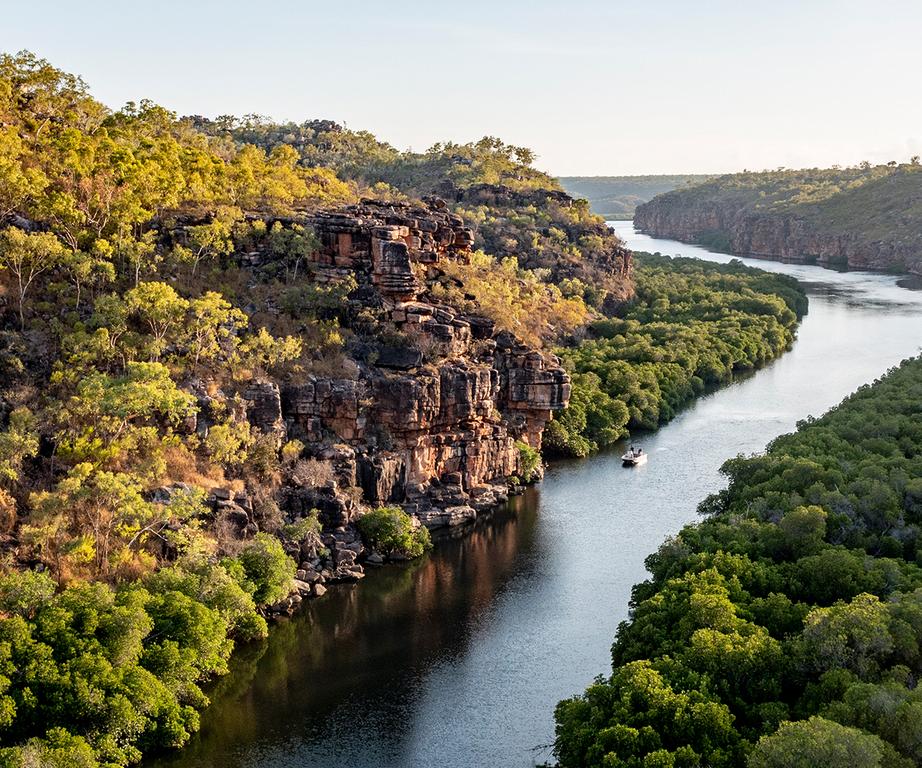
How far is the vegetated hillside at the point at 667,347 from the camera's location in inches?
3561

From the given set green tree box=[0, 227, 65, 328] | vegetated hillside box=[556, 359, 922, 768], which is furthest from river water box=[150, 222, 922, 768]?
green tree box=[0, 227, 65, 328]

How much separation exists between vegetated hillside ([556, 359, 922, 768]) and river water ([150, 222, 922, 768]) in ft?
14.2

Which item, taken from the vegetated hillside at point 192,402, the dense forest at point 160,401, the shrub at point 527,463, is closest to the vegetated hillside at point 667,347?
the dense forest at point 160,401

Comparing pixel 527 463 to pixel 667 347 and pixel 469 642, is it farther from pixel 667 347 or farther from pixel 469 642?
pixel 667 347

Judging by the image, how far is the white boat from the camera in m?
82.9

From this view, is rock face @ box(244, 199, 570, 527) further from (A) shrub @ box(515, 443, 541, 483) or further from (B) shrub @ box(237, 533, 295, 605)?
(B) shrub @ box(237, 533, 295, 605)

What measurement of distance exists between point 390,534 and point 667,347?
197ft

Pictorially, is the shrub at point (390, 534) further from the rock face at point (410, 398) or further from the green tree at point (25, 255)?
the green tree at point (25, 255)

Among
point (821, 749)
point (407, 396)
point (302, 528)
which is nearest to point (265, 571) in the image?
point (302, 528)

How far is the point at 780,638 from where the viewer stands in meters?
43.9

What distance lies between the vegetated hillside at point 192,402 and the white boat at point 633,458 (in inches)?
293

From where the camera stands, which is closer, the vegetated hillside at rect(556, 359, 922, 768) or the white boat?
the vegetated hillside at rect(556, 359, 922, 768)

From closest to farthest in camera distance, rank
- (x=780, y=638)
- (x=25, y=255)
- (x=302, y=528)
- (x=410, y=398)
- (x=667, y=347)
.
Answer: (x=780, y=638) < (x=302, y=528) < (x=25, y=255) < (x=410, y=398) < (x=667, y=347)

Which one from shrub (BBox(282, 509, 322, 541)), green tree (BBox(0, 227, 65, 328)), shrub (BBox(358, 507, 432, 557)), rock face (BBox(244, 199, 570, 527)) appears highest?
green tree (BBox(0, 227, 65, 328))
